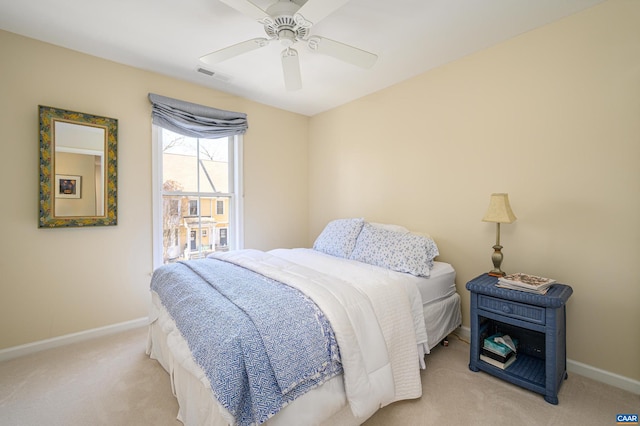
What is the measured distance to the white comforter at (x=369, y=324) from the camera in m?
1.39

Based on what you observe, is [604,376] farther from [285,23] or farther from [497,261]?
[285,23]

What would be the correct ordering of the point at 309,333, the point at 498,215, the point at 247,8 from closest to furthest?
the point at 309,333
the point at 247,8
the point at 498,215

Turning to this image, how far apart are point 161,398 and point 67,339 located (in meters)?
1.37

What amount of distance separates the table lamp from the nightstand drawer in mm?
273

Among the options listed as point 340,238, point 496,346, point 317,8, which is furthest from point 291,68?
point 496,346

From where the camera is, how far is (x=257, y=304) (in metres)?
1.41

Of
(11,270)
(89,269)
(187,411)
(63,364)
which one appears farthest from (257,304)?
(11,270)

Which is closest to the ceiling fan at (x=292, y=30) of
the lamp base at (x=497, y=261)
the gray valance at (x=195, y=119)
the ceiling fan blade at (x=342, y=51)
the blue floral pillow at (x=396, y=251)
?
the ceiling fan blade at (x=342, y=51)

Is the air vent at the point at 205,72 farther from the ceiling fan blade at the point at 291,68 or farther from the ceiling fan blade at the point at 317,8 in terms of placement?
the ceiling fan blade at the point at 317,8

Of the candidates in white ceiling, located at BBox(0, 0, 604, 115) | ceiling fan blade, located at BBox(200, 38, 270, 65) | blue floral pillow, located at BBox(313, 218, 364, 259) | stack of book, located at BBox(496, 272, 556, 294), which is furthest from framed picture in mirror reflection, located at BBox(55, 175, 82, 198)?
stack of book, located at BBox(496, 272, 556, 294)

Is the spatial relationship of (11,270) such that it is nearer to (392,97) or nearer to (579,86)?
(392,97)

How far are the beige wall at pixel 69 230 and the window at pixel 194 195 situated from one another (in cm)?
13

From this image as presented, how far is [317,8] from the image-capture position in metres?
1.51

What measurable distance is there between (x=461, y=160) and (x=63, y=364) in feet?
12.0
